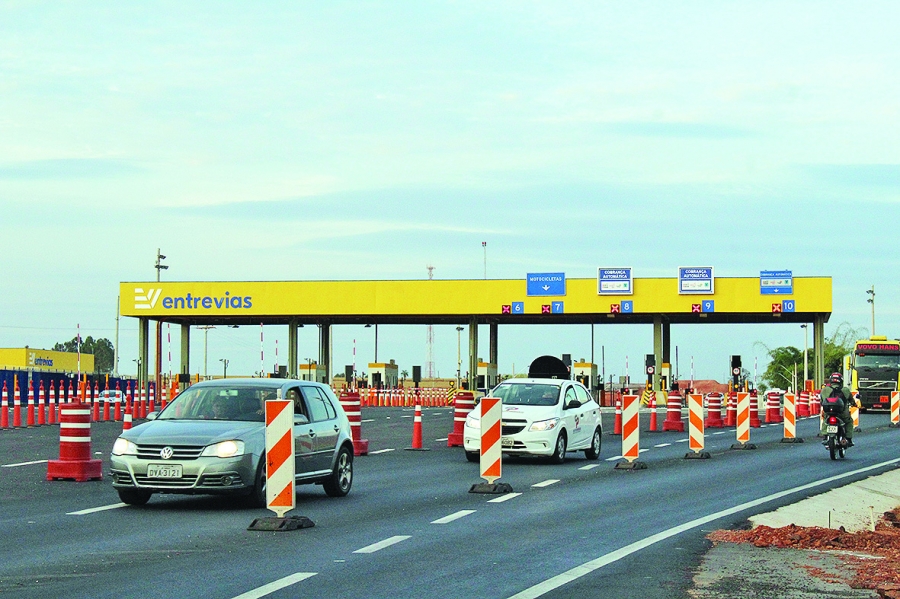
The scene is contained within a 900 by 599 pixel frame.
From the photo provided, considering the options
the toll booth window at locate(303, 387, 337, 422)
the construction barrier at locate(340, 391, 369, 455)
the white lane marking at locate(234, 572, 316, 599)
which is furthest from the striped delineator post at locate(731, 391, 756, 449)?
the white lane marking at locate(234, 572, 316, 599)

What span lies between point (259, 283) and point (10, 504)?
50.3 m

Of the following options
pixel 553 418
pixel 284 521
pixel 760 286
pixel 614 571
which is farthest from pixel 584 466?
pixel 760 286

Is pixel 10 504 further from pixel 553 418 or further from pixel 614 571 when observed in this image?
pixel 553 418

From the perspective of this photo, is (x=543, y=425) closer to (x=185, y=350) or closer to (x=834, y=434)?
(x=834, y=434)

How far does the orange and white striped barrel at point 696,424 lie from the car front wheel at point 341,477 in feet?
32.7

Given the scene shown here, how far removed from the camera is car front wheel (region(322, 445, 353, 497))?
1647 cm

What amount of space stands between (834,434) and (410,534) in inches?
560

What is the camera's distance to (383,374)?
277 feet

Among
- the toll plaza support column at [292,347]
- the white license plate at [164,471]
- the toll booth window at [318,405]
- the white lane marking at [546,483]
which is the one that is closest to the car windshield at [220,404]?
the toll booth window at [318,405]

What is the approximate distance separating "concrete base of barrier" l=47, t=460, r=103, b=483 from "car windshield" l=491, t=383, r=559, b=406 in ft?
25.3

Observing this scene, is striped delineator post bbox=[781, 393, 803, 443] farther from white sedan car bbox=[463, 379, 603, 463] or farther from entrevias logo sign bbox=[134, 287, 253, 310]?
entrevias logo sign bbox=[134, 287, 253, 310]

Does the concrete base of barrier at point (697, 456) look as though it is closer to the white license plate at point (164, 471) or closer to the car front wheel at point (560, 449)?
the car front wheel at point (560, 449)

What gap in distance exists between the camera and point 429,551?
37.7ft

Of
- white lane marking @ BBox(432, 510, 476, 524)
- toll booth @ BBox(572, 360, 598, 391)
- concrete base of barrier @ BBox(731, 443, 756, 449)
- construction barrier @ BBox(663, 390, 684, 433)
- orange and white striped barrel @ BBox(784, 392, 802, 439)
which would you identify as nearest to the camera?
white lane marking @ BBox(432, 510, 476, 524)
